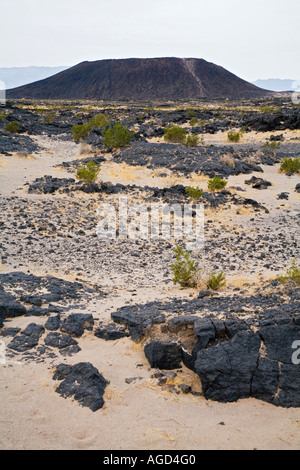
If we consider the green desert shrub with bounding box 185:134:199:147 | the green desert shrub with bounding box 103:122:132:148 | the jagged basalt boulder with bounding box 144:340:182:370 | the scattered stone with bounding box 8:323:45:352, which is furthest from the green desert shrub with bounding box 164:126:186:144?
the jagged basalt boulder with bounding box 144:340:182:370

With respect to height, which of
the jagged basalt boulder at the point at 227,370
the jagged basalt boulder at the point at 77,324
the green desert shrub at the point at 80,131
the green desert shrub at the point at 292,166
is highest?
the green desert shrub at the point at 80,131

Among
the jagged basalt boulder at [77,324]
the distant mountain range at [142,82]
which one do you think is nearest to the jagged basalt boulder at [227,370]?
the jagged basalt boulder at [77,324]

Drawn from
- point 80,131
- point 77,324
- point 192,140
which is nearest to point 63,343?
point 77,324

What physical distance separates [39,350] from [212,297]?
2.51 metres

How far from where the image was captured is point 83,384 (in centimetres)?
331

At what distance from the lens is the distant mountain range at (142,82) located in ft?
341

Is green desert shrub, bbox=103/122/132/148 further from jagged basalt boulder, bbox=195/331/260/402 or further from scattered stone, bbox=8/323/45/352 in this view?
jagged basalt boulder, bbox=195/331/260/402

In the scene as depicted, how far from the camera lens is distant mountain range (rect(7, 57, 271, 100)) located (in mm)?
104062

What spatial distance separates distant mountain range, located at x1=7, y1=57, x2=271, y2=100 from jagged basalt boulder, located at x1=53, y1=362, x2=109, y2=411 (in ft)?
335

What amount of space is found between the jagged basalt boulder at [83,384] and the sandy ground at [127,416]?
0.19ft

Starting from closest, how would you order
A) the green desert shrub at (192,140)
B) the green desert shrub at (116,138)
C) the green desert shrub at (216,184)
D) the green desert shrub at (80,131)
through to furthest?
1. the green desert shrub at (216,184)
2. the green desert shrub at (116,138)
3. the green desert shrub at (192,140)
4. the green desert shrub at (80,131)

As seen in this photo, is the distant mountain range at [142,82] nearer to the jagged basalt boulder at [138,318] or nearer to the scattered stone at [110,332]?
the jagged basalt boulder at [138,318]

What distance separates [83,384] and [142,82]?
116m

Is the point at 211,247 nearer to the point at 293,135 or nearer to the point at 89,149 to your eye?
the point at 89,149
